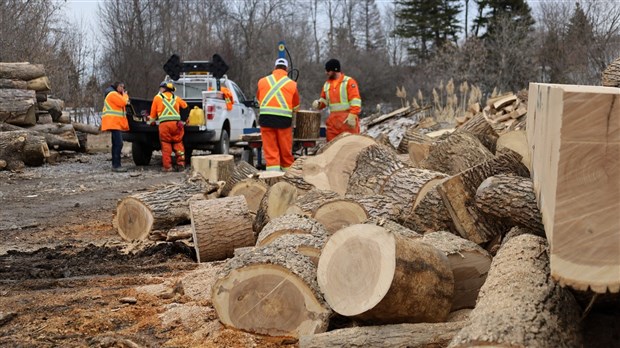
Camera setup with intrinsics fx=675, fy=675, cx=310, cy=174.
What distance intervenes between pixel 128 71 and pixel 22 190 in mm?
17695

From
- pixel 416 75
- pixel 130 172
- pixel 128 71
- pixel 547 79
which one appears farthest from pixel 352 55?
pixel 130 172

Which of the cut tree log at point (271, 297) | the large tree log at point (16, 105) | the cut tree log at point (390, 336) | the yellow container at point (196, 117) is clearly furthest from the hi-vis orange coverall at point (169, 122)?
the cut tree log at point (390, 336)

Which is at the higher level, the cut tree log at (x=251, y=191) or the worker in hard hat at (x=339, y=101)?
the worker in hard hat at (x=339, y=101)

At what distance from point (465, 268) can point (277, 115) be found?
5.70 m

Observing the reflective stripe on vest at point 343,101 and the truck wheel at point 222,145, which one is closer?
the reflective stripe on vest at point 343,101

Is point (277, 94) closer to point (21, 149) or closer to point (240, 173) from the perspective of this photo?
point (240, 173)

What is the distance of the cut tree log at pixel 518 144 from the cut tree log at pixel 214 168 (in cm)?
392

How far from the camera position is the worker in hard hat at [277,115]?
9.67 m

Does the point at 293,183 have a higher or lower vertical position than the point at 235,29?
lower

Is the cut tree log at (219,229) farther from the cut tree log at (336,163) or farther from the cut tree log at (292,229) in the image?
the cut tree log at (336,163)

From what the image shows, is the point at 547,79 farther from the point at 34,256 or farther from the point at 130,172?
the point at 34,256

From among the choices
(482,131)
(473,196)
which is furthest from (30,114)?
(473,196)

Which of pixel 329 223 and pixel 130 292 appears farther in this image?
pixel 329 223

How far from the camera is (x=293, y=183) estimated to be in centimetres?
732
